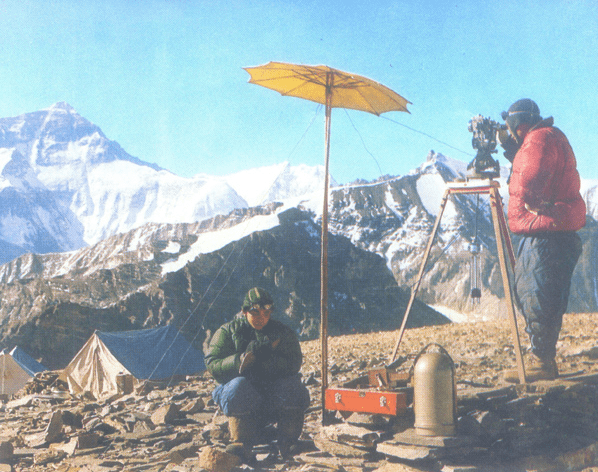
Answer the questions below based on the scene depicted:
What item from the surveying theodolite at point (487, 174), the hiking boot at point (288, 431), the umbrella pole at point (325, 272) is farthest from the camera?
the surveying theodolite at point (487, 174)

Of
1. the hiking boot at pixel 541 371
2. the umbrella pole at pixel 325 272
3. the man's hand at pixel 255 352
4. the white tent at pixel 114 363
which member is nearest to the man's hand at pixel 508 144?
the umbrella pole at pixel 325 272

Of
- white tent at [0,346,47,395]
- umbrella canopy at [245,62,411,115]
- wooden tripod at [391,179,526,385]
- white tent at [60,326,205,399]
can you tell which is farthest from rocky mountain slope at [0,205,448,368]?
wooden tripod at [391,179,526,385]

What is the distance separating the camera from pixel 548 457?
175 inches

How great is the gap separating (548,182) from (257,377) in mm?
3346

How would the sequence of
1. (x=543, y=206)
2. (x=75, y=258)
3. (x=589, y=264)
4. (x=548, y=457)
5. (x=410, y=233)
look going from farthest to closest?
1. (x=410, y=233)
2. (x=75, y=258)
3. (x=589, y=264)
4. (x=543, y=206)
5. (x=548, y=457)

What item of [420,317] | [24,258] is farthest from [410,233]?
[24,258]

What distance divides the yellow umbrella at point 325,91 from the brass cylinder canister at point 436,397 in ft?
4.37

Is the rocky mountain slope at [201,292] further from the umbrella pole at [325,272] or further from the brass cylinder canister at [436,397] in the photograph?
the brass cylinder canister at [436,397]

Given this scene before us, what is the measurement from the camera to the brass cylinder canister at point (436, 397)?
4.23m

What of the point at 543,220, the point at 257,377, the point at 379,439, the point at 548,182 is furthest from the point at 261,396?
the point at 548,182

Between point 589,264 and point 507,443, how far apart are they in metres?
120

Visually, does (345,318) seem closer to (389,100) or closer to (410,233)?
(389,100)

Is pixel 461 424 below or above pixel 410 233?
below

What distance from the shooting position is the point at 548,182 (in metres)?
5.18
